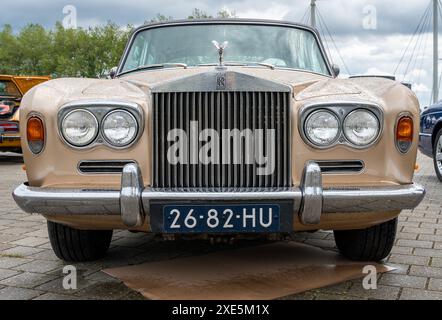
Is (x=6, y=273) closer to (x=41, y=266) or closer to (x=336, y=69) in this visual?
(x=41, y=266)

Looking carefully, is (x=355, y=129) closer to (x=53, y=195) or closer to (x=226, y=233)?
(x=226, y=233)

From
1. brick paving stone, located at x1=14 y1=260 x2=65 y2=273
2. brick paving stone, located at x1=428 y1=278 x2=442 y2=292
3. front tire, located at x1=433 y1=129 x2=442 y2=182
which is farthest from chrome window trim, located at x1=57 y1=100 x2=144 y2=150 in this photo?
front tire, located at x1=433 y1=129 x2=442 y2=182

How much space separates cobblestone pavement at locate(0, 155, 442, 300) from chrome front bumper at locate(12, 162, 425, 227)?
1.71 feet

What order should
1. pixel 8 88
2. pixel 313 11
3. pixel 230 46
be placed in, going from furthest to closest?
pixel 313 11 < pixel 8 88 < pixel 230 46

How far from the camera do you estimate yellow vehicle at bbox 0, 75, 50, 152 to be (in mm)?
11039

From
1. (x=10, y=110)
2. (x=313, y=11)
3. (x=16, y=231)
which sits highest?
(x=313, y=11)

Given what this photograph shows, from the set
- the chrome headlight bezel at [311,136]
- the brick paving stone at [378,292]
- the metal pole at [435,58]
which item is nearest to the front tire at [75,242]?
the chrome headlight bezel at [311,136]

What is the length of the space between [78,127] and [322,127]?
4.38 feet

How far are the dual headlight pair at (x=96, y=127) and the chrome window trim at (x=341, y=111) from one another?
0.91 m

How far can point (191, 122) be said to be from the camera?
2932 mm

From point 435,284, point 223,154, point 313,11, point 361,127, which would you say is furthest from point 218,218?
point 313,11

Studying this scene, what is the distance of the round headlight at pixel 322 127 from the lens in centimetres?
295

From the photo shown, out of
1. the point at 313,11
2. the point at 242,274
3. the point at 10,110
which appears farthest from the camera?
the point at 313,11

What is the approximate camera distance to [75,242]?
11.8 ft
